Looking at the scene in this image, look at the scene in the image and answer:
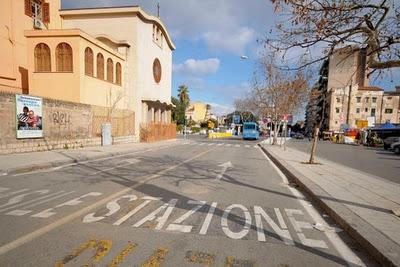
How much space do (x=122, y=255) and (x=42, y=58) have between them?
23712 millimetres

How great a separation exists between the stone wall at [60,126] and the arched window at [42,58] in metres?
5.51

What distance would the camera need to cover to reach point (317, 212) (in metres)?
6.43

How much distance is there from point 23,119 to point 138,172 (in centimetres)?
770

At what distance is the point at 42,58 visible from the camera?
23.3m

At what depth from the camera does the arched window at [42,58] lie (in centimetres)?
2316

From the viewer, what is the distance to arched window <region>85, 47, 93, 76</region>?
23.7 m

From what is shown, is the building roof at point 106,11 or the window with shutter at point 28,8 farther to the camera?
the building roof at point 106,11

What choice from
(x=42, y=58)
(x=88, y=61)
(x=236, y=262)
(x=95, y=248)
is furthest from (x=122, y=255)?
(x=42, y=58)

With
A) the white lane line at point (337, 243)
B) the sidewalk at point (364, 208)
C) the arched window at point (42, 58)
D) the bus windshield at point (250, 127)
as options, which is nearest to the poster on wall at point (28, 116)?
the arched window at point (42, 58)

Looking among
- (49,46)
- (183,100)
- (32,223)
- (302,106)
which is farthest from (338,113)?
(32,223)

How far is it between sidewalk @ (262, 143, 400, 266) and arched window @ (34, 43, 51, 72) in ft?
68.8

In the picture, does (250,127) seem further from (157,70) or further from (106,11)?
(106,11)

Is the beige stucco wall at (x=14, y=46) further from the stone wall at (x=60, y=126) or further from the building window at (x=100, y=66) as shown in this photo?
the stone wall at (x=60, y=126)

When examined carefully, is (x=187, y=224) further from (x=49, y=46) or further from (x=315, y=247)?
(x=49, y=46)
